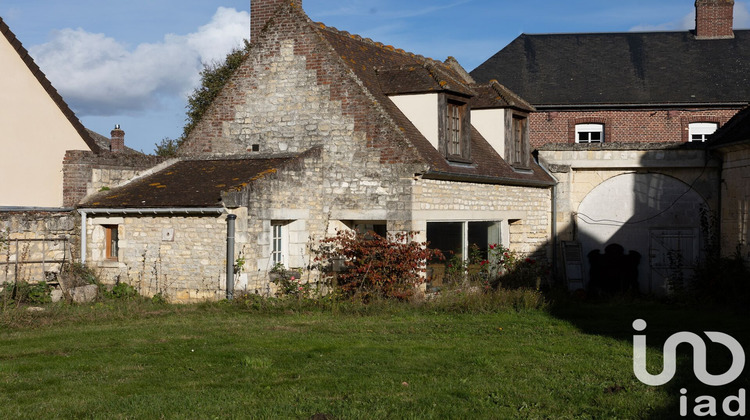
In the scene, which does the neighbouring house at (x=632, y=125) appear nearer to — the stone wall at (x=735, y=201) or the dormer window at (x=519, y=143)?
the dormer window at (x=519, y=143)

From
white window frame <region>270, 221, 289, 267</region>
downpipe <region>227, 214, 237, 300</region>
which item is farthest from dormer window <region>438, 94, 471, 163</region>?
downpipe <region>227, 214, 237, 300</region>

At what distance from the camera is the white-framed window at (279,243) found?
606 inches

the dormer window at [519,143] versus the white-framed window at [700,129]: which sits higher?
the white-framed window at [700,129]

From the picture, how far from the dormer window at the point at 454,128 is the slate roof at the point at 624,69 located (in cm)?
1027

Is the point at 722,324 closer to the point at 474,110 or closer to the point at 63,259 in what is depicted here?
the point at 474,110

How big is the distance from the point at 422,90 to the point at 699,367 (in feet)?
29.4

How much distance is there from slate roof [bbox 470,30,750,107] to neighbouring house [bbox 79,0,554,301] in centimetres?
959

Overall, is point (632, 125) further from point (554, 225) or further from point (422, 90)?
point (422, 90)

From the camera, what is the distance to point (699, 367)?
28.4 feet

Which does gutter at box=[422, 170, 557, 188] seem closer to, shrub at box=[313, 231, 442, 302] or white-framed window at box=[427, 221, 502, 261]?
white-framed window at box=[427, 221, 502, 261]

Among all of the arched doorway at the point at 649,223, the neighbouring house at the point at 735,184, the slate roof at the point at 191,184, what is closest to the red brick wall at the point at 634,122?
the arched doorway at the point at 649,223

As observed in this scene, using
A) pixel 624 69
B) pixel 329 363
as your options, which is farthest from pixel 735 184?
pixel 329 363

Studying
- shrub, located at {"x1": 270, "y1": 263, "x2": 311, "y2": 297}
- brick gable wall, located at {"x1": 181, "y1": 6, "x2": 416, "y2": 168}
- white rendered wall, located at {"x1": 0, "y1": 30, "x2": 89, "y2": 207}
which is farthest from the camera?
white rendered wall, located at {"x1": 0, "y1": 30, "x2": 89, "y2": 207}

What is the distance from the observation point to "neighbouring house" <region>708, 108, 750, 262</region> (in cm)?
1591
